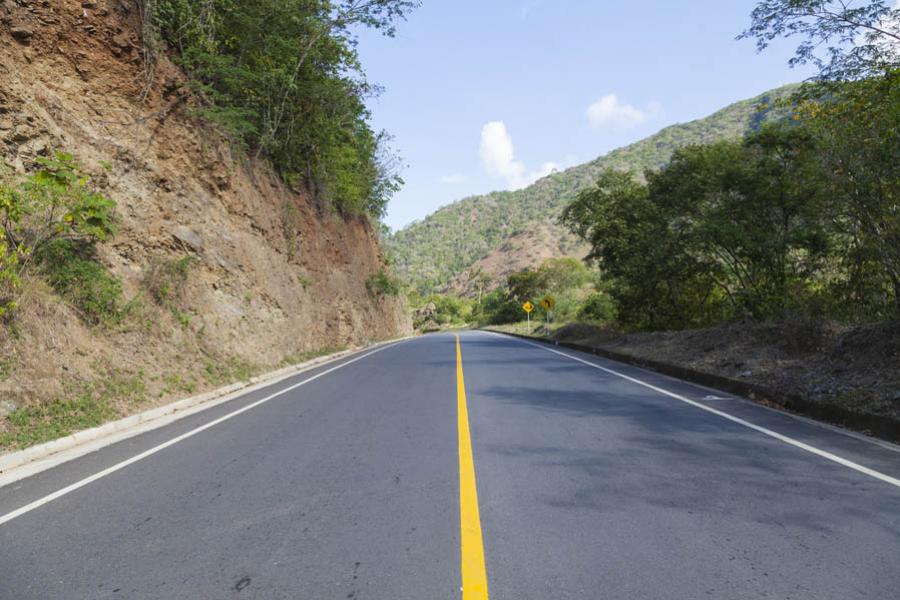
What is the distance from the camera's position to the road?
3111 millimetres

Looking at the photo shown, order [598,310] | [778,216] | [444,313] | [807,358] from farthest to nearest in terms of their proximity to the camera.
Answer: [444,313] < [598,310] < [778,216] < [807,358]

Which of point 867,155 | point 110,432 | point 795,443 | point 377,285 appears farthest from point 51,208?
point 377,285

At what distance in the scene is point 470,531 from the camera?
3750 mm

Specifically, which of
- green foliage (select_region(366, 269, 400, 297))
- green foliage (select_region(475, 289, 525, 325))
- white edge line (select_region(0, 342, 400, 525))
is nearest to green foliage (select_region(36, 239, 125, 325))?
white edge line (select_region(0, 342, 400, 525))

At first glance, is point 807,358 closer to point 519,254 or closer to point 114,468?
point 114,468

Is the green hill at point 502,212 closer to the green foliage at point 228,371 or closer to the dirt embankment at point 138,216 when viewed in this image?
the dirt embankment at point 138,216

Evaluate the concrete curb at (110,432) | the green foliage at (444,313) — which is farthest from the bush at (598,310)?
the green foliage at (444,313)

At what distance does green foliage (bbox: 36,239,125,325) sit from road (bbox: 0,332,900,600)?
457 centimetres

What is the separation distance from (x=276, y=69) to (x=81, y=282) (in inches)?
424

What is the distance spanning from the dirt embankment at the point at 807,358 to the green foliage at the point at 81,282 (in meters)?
12.2

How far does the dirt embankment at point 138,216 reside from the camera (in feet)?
30.2

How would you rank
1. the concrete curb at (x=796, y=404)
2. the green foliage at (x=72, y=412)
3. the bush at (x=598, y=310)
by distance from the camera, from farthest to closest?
the bush at (x=598, y=310)
the green foliage at (x=72, y=412)
the concrete curb at (x=796, y=404)

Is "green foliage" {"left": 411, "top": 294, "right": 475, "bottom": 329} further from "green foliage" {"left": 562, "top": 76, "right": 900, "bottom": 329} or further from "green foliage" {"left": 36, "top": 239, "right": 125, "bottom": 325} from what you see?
"green foliage" {"left": 36, "top": 239, "right": 125, "bottom": 325}

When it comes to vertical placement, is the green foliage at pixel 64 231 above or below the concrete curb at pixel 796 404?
above
